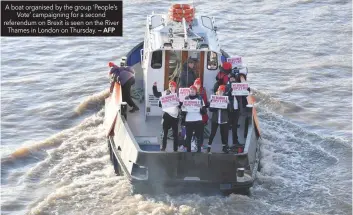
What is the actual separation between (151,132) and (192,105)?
5.51 ft

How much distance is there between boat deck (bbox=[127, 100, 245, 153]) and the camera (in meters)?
12.6

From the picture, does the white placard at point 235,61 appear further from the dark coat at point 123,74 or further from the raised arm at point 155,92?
the dark coat at point 123,74

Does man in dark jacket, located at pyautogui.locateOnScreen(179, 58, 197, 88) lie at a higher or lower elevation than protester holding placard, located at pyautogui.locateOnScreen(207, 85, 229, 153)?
higher

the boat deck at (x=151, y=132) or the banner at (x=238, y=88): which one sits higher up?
the banner at (x=238, y=88)

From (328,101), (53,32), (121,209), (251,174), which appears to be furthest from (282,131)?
(53,32)

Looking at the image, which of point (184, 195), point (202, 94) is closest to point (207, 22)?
point (202, 94)

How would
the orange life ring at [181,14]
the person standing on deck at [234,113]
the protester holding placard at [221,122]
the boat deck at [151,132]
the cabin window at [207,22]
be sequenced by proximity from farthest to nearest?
the cabin window at [207,22]
the orange life ring at [181,14]
the boat deck at [151,132]
the person standing on deck at [234,113]
the protester holding placard at [221,122]

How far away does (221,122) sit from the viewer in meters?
12.0

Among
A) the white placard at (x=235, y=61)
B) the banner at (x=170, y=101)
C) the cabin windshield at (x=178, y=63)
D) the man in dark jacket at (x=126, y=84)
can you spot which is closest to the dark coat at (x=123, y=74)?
the man in dark jacket at (x=126, y=84)

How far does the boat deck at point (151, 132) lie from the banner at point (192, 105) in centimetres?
107

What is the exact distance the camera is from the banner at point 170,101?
11688 mm

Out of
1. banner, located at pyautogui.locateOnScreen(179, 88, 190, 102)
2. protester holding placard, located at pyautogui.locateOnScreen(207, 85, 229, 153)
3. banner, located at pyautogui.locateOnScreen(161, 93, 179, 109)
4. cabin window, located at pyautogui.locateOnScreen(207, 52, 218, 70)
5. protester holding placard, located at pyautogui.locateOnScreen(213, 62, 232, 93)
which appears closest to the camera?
banner, located at pyautogui.locateOnScreen(161, 93, 179, 109)
